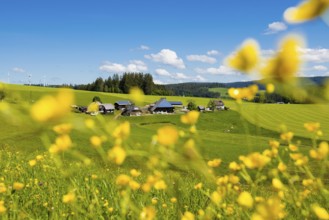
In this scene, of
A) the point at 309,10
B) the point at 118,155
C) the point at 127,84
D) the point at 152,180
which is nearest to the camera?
the point at 309,10

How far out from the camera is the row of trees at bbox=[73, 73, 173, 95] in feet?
386

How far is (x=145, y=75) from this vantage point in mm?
119812

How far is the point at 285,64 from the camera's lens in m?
0.79

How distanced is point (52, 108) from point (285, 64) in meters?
0.52

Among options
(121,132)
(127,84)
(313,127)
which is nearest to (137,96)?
(121,132)

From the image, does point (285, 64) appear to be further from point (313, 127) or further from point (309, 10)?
point (313, 127)

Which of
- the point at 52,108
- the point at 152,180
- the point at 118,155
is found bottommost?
the point at 152,180

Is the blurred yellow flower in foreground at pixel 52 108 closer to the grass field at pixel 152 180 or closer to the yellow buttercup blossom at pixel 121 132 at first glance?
the grass field at pixel 152 180

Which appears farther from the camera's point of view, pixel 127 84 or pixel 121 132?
pixel 127 84

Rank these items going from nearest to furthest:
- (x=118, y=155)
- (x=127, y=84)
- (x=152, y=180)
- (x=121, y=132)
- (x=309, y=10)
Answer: (x=309, y=10), (x=118, y=155), (x=121, y=132), (x=152, y=180), (x=127, y=84)

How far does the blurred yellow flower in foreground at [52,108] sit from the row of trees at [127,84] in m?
115

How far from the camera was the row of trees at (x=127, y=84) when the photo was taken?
386ft

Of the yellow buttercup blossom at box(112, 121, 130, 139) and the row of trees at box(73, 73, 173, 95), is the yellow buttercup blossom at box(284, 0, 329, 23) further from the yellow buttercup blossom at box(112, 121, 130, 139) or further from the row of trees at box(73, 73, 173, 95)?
the row of trees at box(73, 73, 173, 95)

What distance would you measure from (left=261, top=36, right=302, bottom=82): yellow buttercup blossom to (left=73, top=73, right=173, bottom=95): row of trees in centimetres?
11491
